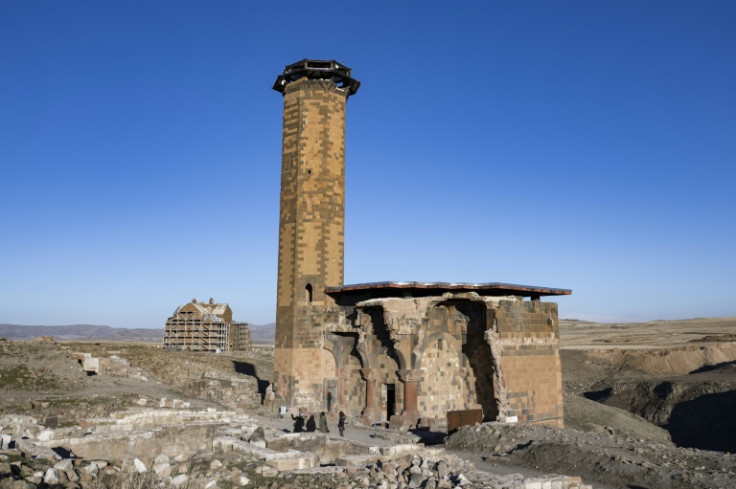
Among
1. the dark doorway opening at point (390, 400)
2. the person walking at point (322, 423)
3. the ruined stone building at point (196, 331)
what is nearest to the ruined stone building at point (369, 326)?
the dark doorway opening at point (390, 400)

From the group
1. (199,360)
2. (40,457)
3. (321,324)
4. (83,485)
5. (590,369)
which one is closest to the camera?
(83,485)

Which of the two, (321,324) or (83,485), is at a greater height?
(321,324)

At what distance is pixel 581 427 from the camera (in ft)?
103

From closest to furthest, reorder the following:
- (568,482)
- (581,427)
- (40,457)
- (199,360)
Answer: (40,457)
(568,482)
(581,427)
(199,360)

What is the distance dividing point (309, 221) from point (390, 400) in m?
9.27

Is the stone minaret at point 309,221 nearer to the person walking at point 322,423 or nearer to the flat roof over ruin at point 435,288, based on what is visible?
the flat roof over ruin at point 435,288

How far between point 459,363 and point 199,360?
934 inches

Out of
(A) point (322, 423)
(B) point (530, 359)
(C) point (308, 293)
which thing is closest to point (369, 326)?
(C) point (308, 293)

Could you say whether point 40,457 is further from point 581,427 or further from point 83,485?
point 581,427

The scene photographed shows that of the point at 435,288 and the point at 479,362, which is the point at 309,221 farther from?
the point at 479,362

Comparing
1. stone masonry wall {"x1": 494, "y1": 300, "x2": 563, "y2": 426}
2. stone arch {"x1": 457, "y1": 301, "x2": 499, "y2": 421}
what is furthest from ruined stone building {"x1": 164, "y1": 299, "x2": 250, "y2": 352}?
stone masonry wall {"x1": 494, "y1": 300, "x2": 563, "y2": 426}

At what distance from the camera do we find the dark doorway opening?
82.4 feet

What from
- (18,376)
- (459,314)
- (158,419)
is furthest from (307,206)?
(18,376)

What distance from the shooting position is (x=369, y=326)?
84.8ft
